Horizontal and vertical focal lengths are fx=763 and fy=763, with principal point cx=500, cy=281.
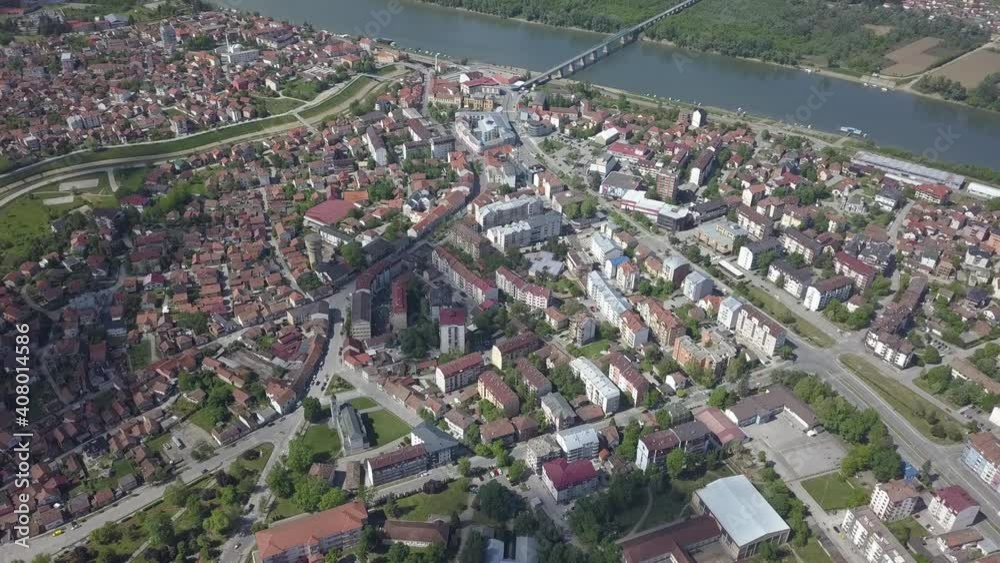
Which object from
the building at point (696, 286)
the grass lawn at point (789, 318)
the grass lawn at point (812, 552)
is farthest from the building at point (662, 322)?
the grass lawn at point (812, 552)

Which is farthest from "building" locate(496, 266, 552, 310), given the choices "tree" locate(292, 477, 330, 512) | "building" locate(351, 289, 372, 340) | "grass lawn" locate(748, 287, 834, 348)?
"tree" locate(292, 477, 330, 512)

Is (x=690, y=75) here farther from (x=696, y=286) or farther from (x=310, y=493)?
(x=310, y=493)

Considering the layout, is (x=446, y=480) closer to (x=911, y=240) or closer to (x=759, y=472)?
(x=759, y=472)

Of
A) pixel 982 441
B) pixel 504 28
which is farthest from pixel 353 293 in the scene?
pixel 504 28

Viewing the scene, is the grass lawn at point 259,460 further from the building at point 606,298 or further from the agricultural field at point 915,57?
the agricultural field at point 915,57

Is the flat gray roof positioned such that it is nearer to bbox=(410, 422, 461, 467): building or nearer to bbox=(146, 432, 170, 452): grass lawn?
bbox=(410, 422, 461, 467): building

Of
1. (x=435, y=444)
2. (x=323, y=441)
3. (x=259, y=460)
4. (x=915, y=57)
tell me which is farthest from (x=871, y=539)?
(x=915, y=57)

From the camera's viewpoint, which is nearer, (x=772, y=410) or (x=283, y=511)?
(x=283, y=511)
